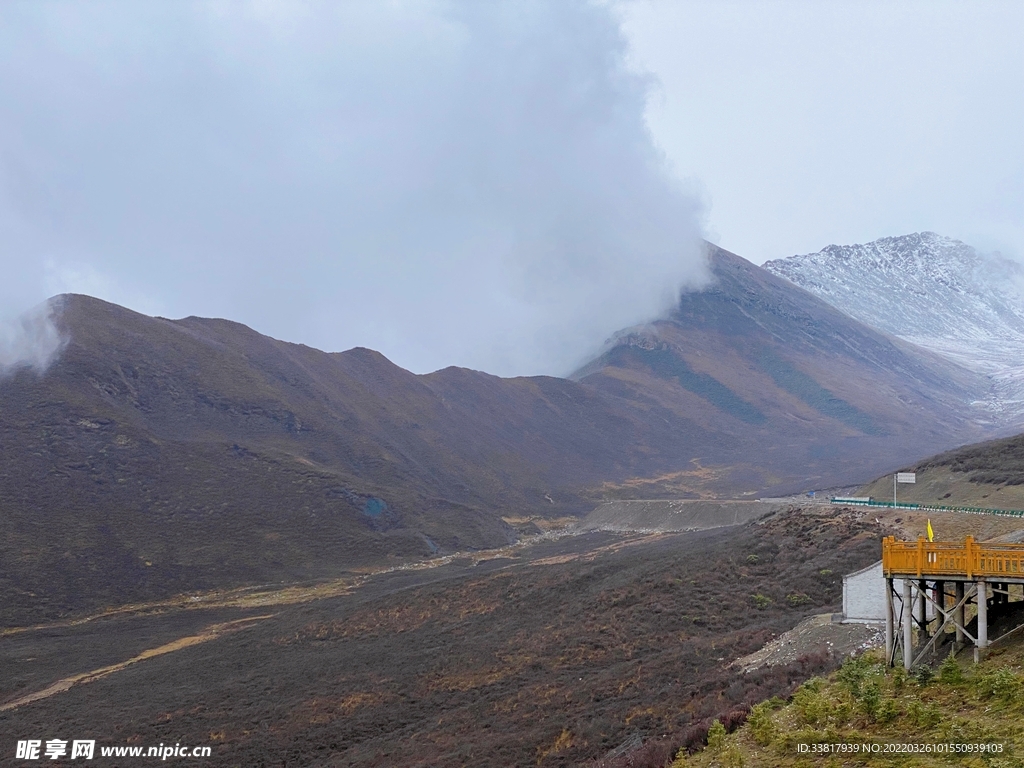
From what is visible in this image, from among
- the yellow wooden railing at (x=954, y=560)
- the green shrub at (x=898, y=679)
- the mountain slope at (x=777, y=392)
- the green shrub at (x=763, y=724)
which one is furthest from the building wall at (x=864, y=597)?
the mountain slope at (x=777, y=392)

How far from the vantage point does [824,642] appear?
865 inches

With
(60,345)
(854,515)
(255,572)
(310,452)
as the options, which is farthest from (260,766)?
(60,345)

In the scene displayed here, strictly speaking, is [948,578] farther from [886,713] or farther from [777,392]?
[777,392]

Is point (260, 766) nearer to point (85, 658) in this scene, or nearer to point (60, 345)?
point (85, 658)

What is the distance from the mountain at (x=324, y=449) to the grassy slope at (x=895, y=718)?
5325 centimetres

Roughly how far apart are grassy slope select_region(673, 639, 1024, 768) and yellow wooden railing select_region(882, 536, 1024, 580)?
4.09ft

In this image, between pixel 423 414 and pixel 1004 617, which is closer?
pixel 1004 617

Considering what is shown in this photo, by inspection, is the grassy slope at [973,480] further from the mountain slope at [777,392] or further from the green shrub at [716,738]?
the mountain slope at [777,392]

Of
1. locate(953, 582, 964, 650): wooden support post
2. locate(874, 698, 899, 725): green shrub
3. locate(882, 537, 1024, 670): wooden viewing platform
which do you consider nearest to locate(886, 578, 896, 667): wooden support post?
locate(882, 537, 1024, 670): wooden viewing platform

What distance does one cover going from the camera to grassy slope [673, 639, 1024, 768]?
1040 cm

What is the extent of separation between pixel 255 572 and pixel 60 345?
41.6m

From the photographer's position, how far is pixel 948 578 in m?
13.1

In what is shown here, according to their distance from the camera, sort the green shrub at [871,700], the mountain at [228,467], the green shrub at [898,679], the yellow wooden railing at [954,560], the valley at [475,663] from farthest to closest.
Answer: the mountain at [228,467] < the valley at [475,663] < the green shrub at [898,679] < the yellow wooden railing at [954,560] < the green shrub at [871,700]

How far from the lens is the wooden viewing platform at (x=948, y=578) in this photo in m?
12.6
